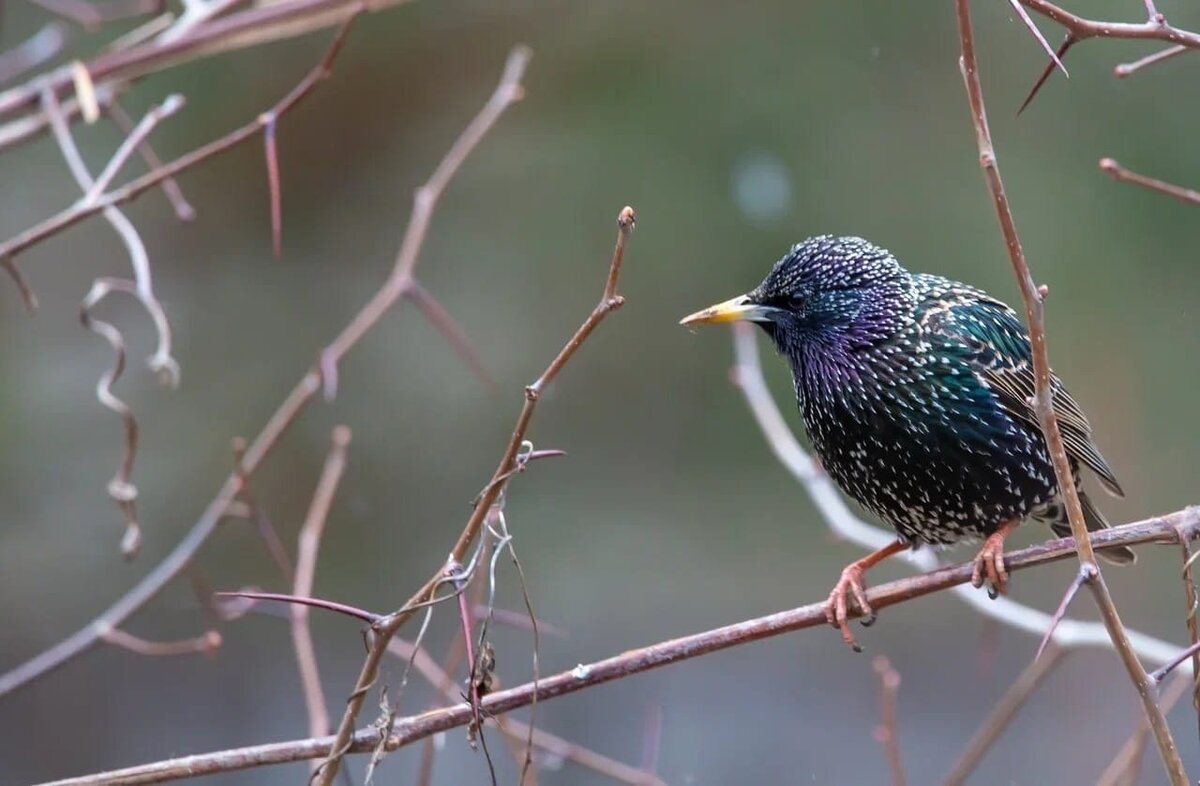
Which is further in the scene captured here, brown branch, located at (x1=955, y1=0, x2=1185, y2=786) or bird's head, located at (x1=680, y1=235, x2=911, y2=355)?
bird's head, located at (x1=680, y1=235, x2=911, y2=355)

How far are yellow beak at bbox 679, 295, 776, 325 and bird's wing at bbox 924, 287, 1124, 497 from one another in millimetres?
351

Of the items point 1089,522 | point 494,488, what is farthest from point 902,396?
point 494,488

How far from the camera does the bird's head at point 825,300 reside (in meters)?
2.64

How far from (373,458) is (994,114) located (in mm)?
3165

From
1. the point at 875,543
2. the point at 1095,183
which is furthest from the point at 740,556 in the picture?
the point at 875,543

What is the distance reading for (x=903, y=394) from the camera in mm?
2586

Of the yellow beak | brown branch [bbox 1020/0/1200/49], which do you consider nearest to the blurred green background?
the yellow beak

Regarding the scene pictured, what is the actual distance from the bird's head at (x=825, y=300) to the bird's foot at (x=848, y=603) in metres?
0.50

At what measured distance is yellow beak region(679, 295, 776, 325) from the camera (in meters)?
2.36

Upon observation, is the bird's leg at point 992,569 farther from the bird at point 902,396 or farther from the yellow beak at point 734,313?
the yellow beak at point 734,313

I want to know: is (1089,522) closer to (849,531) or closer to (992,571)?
(849,531)

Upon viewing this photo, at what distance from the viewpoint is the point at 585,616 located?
5879 mm

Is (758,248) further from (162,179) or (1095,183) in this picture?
(162,179)

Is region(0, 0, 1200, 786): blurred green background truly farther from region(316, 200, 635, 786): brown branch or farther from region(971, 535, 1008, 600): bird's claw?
region(316, 200, 635, 786): brown branch
